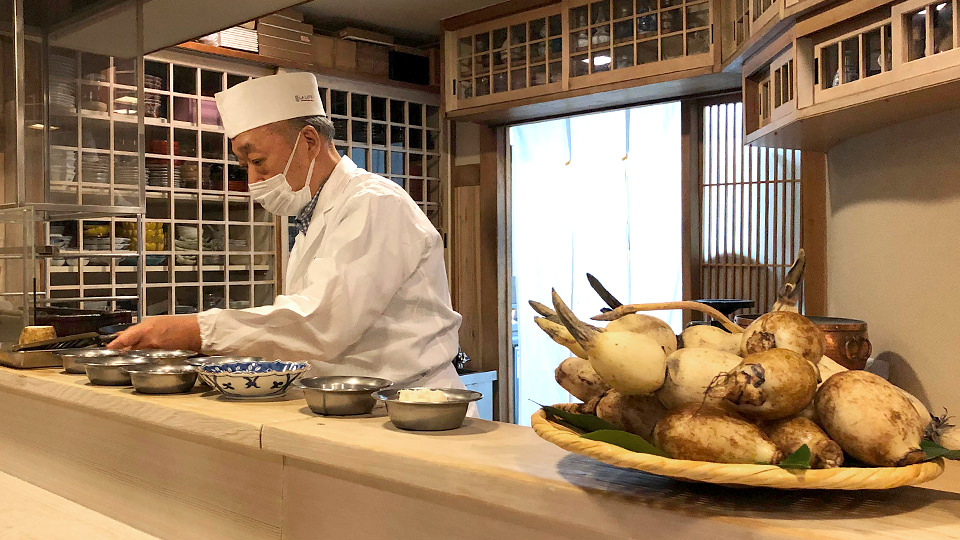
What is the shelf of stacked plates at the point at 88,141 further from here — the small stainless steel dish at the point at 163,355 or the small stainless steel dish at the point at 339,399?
the small stainless steel dish at the point at 339,399

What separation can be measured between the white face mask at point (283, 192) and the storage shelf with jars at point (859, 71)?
167 cm

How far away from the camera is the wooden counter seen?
0.84 m

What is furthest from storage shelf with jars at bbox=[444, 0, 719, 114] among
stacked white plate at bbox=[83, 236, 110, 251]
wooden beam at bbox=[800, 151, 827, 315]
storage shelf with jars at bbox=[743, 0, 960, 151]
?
stacked white plate at bbox=[83, 236, 110, 251]

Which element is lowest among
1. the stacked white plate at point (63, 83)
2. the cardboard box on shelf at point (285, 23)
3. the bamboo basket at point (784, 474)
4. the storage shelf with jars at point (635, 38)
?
the bamboo basket at point (784, 474)

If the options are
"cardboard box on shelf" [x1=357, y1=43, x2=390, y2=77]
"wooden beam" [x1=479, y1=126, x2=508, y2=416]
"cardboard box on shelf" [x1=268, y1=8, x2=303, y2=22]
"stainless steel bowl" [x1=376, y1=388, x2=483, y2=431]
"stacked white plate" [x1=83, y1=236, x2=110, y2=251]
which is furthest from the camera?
"wooden beam" [x1=479, y1=126, x2=508, y2=416]

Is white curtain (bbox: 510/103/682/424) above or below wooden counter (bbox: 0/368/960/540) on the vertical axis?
above

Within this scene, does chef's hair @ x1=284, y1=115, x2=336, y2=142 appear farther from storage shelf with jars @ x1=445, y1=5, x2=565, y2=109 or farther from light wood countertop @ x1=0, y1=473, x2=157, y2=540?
storage shelf with jars @ x1=445, y1=5, x2=565, y2=109

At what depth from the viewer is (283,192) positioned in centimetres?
238

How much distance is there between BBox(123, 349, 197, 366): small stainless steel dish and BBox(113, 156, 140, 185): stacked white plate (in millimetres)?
896

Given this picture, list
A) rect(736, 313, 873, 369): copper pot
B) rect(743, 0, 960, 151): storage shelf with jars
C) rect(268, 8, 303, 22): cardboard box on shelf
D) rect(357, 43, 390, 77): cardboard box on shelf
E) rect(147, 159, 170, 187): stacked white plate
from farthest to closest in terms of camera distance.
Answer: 1. rect(357, 43, 390, 77): cardboard box on shelf
2. rect(268, 8, 303, 22): cardboard box on shelf
3. rect(147, 159, 170, 187): stacked white plate
4. rect(736, 313, 873, 369): copper pot
5. rect(743, 0, 960, 151): storage shelf with jars

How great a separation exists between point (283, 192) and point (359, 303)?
0.62 metres

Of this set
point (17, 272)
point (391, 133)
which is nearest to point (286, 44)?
point (391, 133)

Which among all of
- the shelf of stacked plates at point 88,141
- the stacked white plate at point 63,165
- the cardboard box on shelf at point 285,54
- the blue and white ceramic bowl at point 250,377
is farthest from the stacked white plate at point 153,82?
the blue and white ceramic bowl at point 250,377

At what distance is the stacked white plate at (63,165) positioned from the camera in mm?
2658
